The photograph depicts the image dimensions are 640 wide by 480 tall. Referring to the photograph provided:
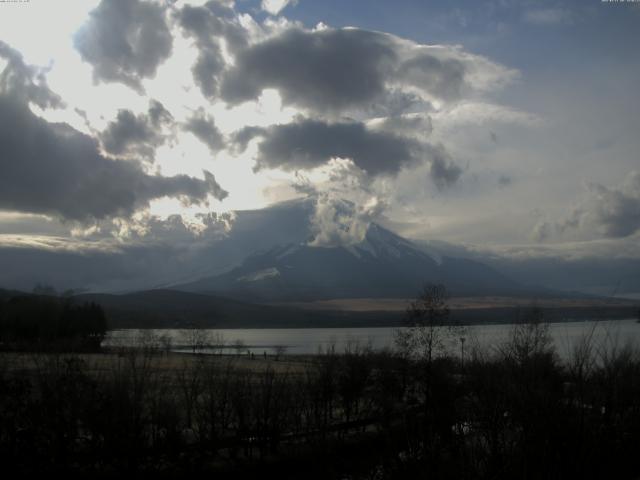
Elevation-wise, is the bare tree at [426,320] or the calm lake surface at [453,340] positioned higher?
the bare tree at [426,320]

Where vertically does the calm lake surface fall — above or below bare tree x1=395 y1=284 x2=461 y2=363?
below

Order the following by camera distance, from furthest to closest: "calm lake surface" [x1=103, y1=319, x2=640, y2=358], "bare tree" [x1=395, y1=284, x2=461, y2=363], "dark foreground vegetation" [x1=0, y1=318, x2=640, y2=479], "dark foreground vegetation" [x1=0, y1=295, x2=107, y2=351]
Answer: "dark foreground vegetation" [x1=0, y1=295, x2=107, y2=351], "calm lake surface" [x1=103, y1=319, x2=640, y2=358], "bare tree" [x1=395, y1=284, x2=461, y2=363], "dark foreground vegetation" [x1=0, y1=318, x2=640, y2=479]

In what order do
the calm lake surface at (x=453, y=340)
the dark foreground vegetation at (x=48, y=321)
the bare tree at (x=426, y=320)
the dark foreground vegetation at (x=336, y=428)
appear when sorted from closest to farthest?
the dark foreground vegetation at (x=336, y=428)
the bare tree at (x=426, y=320)
the calm lake surface at (x=453, y=340)
the dark foreground vegetation at (x=48, y=321)

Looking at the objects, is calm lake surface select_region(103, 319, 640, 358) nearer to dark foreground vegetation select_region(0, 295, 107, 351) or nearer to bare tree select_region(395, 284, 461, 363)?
bare tree select_region(395, 284, 461, 363)

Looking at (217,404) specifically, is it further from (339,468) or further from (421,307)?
(421,307)

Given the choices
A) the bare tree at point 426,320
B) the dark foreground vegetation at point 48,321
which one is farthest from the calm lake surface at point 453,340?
the dark foreground vegetation at point 48,321

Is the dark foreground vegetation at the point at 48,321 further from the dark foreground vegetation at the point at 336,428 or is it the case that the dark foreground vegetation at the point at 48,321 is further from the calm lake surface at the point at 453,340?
the dark foreground vegetation at the point at 336,428

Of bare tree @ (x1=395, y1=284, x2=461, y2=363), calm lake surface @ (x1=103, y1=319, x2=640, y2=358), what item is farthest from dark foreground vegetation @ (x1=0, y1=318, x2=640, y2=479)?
calm lake surface @ (x1=103, y1=319, x2=640, y2=358)

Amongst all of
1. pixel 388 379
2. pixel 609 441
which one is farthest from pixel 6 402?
pixel 388 379

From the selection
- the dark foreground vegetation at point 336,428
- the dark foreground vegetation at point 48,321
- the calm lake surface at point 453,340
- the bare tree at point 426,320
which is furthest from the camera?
the dark foreground vegetation at point 48,321

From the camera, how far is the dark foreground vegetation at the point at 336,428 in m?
15.3

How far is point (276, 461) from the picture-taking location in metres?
29.5

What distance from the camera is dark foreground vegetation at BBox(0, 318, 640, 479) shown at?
50.3 ft

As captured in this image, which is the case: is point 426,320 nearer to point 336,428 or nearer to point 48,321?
point 336,428
